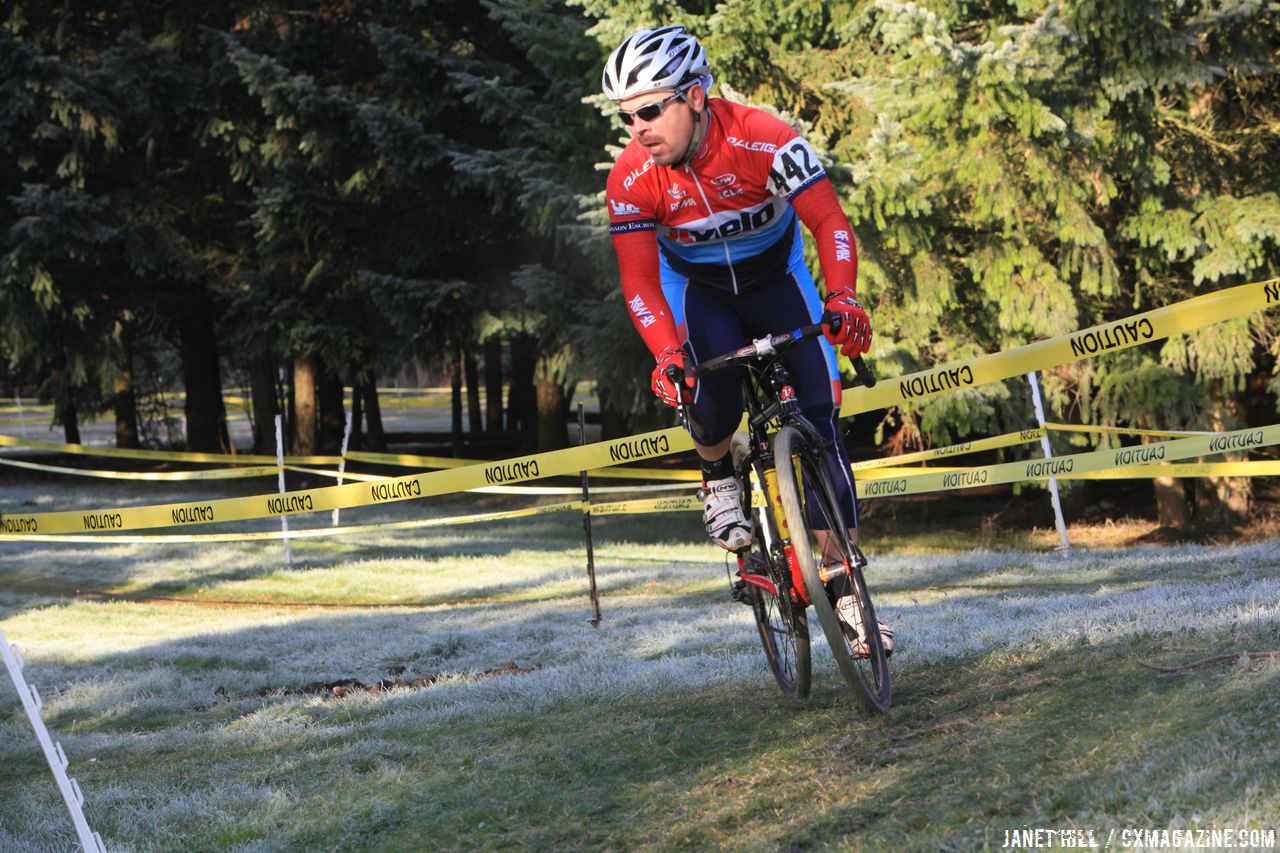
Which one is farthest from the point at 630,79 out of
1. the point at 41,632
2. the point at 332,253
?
the point at 332,253

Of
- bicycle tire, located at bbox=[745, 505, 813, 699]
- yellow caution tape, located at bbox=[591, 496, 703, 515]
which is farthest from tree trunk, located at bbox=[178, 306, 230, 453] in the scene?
bicycle tire, located at bbox=[745, 505, 813, 699]

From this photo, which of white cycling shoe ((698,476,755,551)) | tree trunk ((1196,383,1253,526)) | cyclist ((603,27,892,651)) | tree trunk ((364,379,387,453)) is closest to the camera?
cyclist ((603,27,892,651))

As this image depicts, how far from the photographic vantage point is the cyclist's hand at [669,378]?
185 inches

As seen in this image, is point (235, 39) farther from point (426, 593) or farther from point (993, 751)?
point (993, 751)

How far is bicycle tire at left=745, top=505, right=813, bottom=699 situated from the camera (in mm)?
4965

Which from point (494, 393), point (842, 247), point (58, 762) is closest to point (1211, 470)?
point (842, 247)

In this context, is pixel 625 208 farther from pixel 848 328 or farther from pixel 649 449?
pixel 649 449

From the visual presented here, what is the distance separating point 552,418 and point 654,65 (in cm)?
1975

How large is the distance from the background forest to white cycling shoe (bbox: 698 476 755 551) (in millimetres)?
6482

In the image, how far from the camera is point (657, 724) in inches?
208

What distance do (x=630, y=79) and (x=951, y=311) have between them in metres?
10.4

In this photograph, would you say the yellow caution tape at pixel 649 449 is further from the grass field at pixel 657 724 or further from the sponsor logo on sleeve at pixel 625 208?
the sponsor logo on sleeve at pixel 625 208

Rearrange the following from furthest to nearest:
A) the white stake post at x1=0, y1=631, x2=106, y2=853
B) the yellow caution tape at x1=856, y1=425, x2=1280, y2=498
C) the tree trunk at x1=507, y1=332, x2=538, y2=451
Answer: the tree trunk at x1=507, y1=332, x2=538, y2=451 → the yellow caution tape at x1=856, y1=425, x2=1280, y2=498 → the white stake post at x1=0, y1=631, x2=106, y2=853

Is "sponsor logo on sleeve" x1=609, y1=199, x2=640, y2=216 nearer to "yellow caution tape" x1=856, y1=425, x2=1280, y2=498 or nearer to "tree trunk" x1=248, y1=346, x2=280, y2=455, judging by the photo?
"yellow caution tape" x1=856, y1=425, x2=1280, y2=498
